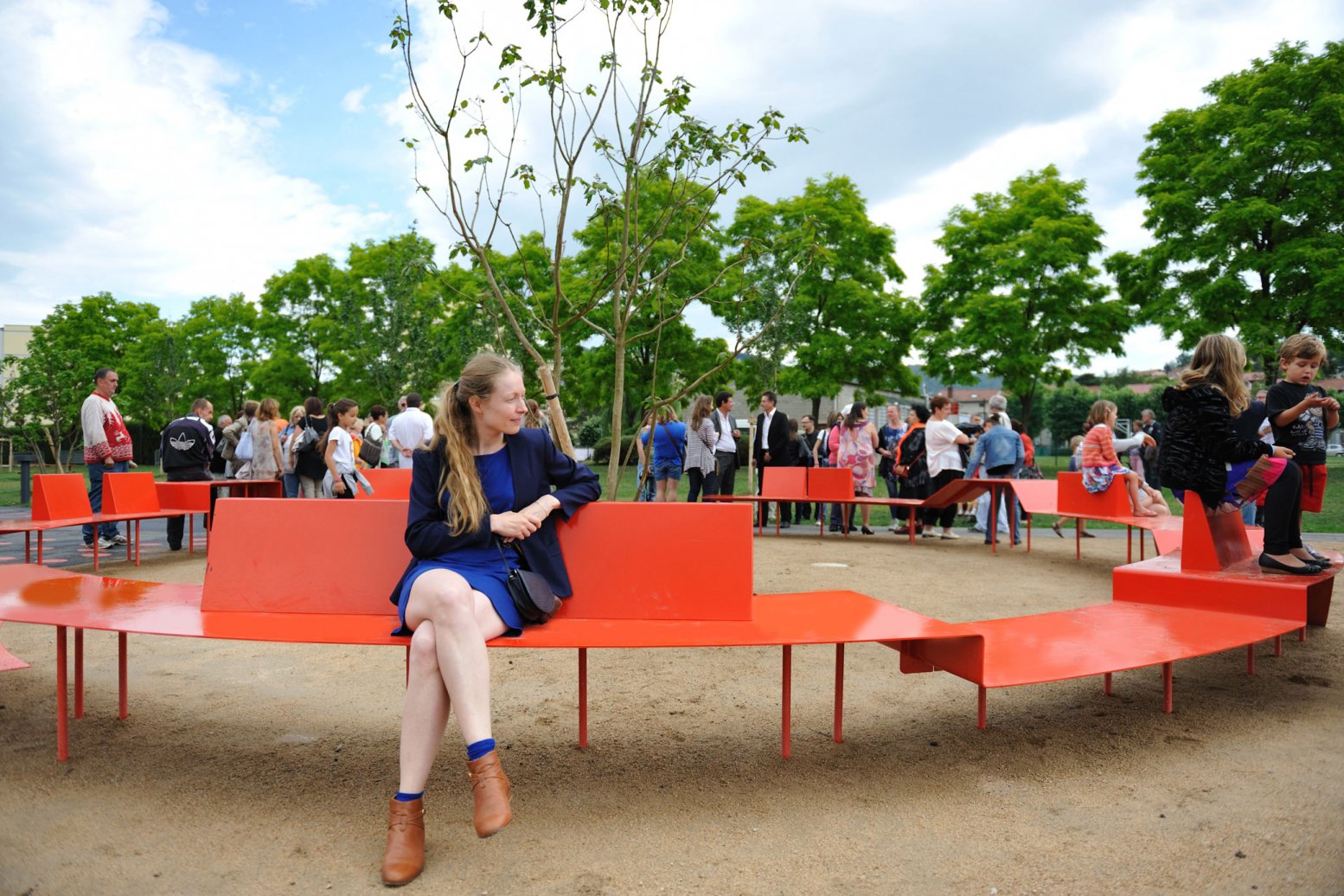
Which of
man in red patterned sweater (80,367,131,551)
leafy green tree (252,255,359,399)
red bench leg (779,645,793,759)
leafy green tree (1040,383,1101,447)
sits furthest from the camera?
leafy green tree (1040,383,1101,447)

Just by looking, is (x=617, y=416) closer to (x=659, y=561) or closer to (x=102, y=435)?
(x=659, y=561)

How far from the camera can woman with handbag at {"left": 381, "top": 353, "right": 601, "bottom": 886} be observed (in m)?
2.78

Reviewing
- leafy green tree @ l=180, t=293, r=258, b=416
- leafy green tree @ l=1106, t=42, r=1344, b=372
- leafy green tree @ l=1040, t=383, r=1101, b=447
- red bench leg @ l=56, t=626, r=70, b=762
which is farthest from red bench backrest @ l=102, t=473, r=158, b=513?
leafy green tree @ l=1040, t=383, r=1101, b=447

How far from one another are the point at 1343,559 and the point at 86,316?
63108mm

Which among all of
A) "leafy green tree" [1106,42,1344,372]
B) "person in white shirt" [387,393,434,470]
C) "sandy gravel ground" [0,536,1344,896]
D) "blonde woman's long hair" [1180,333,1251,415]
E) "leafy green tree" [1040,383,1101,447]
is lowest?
"sandy gravel ground" [0,536,1344,896]

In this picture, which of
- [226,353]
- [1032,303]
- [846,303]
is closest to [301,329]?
[226,353]

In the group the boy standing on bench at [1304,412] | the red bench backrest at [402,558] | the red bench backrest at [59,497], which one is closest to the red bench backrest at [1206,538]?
the boy standing on bench at [1304,412]

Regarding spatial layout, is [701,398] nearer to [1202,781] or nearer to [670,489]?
[670,489]

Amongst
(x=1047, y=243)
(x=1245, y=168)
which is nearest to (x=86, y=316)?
(x=1047, y=243)

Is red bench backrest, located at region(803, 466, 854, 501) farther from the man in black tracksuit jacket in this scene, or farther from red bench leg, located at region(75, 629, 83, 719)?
red bench leg, located at region(75, 629, 83, 719)

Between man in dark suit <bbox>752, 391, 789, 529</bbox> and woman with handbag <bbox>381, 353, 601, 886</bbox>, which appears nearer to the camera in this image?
woman with handbag <bbox>381, 353, 601, 886</bbox>

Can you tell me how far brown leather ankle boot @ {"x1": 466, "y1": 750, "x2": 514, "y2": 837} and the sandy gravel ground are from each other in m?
0.12

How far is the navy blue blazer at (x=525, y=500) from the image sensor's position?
10.9ft

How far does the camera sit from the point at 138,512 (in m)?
9.35
